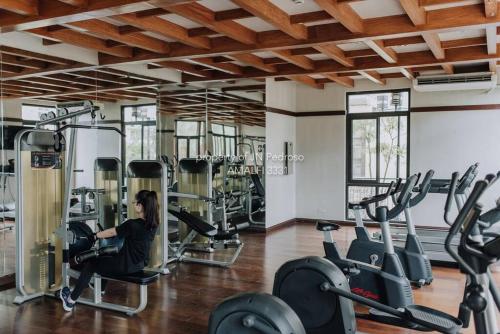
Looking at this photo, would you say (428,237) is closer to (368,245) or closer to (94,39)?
(368,245)

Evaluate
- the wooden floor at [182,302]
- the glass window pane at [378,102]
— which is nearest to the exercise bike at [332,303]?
the wooden floor at [182,302]

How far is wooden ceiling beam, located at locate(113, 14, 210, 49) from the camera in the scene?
4.17 metres

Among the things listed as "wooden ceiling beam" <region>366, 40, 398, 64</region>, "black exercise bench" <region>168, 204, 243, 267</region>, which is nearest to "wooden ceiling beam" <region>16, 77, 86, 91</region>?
"black exercise bench" <region>168, 204, 243, 267</region>

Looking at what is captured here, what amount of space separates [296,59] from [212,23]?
2.10 metres

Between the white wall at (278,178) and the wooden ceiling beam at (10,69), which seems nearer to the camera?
the wooden ceiling beam at (10,69)

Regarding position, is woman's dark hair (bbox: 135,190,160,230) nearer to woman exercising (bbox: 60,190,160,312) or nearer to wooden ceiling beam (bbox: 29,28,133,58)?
woman exercising (bbox: 60,190,160,312)

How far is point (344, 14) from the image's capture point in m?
4.08

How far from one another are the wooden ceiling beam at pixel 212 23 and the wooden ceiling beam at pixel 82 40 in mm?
1600

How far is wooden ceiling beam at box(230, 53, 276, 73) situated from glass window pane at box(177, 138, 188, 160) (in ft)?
5.80

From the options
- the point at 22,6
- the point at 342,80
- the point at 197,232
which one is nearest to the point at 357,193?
the point at 342,80

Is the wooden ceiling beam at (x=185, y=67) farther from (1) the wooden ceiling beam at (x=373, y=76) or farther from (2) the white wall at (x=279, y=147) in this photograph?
(1) the wooden ceiling beam at (x=373, y=76)

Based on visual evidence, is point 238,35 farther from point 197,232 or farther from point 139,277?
point 139,277

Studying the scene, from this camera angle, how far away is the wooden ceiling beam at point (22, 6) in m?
3.72

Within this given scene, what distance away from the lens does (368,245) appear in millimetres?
4836
